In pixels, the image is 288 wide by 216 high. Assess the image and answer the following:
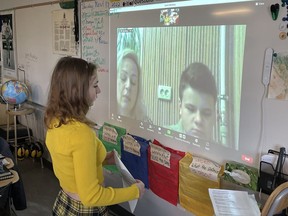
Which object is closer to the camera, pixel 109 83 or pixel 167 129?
Result: pixel 167 129

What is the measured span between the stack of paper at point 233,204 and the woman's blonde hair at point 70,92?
2.06 ft

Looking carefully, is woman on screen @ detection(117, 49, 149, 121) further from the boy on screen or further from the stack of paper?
the stack of paper

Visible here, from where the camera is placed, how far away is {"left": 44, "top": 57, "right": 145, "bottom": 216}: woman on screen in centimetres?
123

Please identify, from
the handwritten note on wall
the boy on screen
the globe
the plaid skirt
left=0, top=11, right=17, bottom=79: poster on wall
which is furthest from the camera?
left=0, top=11, right=17, bottom=79: poster on wall

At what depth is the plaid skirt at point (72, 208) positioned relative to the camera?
144 cm

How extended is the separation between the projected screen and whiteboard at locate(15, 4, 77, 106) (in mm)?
1160

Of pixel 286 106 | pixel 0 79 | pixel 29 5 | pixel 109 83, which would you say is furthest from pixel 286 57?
pixel 0 79

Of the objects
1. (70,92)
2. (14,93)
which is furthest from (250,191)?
(14,93)

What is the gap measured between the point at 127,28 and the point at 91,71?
1.02m

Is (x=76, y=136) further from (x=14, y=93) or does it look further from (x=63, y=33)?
(x=14, y=93)

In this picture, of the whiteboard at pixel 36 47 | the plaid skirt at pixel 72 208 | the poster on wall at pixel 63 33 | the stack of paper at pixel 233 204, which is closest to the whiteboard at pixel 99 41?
the poster on wall at pixel 63 33

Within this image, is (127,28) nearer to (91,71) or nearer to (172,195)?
(91,71)

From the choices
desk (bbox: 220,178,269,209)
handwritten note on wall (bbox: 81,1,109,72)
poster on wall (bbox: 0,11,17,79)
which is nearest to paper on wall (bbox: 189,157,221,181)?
desk (bbox: 220,178,269,209)

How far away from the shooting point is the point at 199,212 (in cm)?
193
